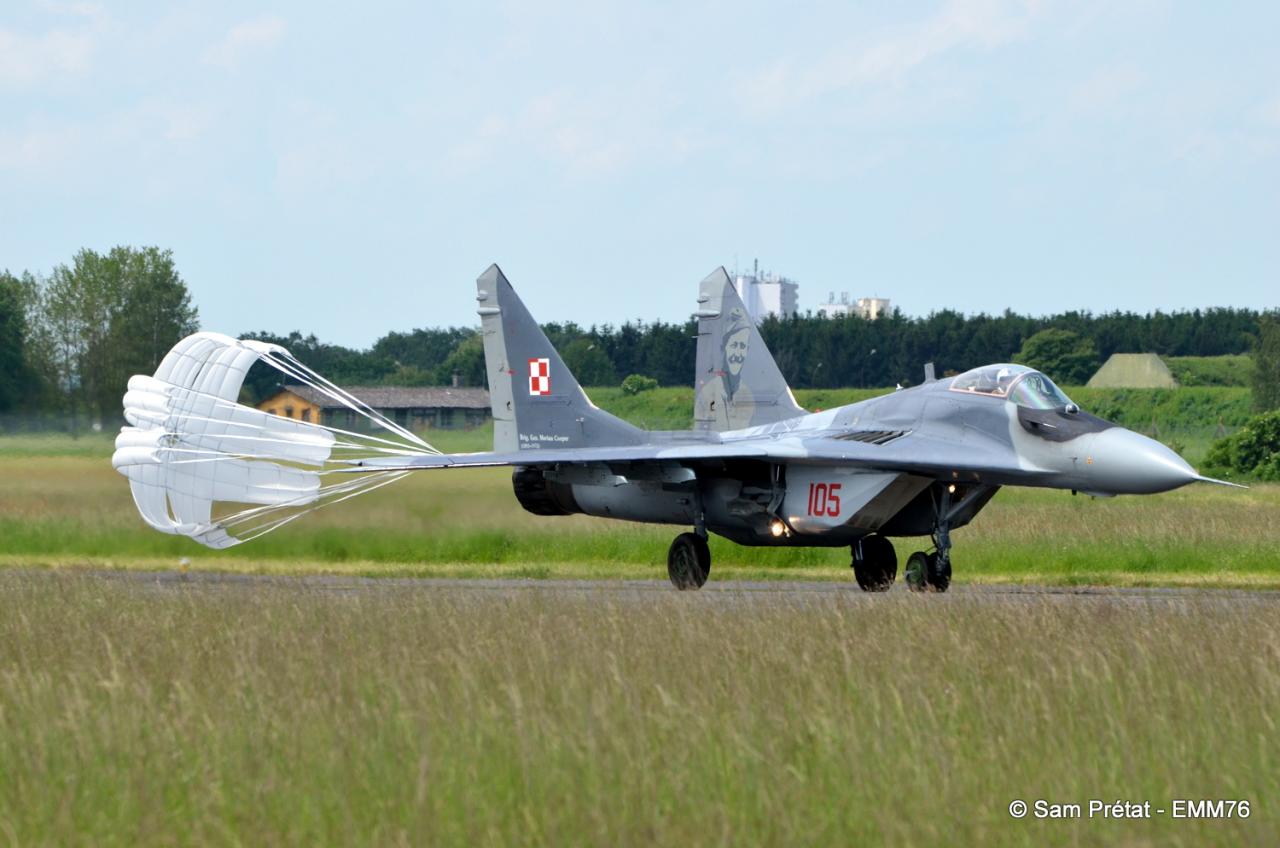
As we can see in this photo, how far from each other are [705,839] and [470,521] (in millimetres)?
15050

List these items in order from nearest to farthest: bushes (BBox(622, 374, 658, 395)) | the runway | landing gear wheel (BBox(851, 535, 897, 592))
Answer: the runway, landing gear wheel (BBox(851, 535, 897, 592)), bushes (BBox(622, 374, 658, 395))

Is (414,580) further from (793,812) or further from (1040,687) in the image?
(793,812)

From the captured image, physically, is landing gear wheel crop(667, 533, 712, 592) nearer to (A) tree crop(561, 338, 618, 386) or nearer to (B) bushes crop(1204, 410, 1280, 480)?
(B) bushes crop(1204, 410, 1280, 480)

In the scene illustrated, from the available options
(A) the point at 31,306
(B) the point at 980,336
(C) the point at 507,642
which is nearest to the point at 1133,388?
(B) the point at 980,336

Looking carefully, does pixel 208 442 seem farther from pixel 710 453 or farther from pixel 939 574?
pixel 939 574

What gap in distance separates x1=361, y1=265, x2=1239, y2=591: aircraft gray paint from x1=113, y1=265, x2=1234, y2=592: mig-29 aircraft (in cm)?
2

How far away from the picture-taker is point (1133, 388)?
58312mm

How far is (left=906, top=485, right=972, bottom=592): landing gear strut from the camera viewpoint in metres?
15.2

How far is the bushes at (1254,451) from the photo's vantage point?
34969 mm

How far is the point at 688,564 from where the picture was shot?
Result: 667 inches

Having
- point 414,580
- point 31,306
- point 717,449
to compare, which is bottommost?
point 414,580

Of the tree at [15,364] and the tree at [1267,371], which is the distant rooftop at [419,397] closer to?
the tree at [15,364]

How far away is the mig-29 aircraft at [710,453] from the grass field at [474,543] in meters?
0.53

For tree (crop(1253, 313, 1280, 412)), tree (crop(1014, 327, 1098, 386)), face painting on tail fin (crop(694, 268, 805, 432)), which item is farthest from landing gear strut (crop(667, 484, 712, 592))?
tree (crop(1014, 327, 1098, 386))
